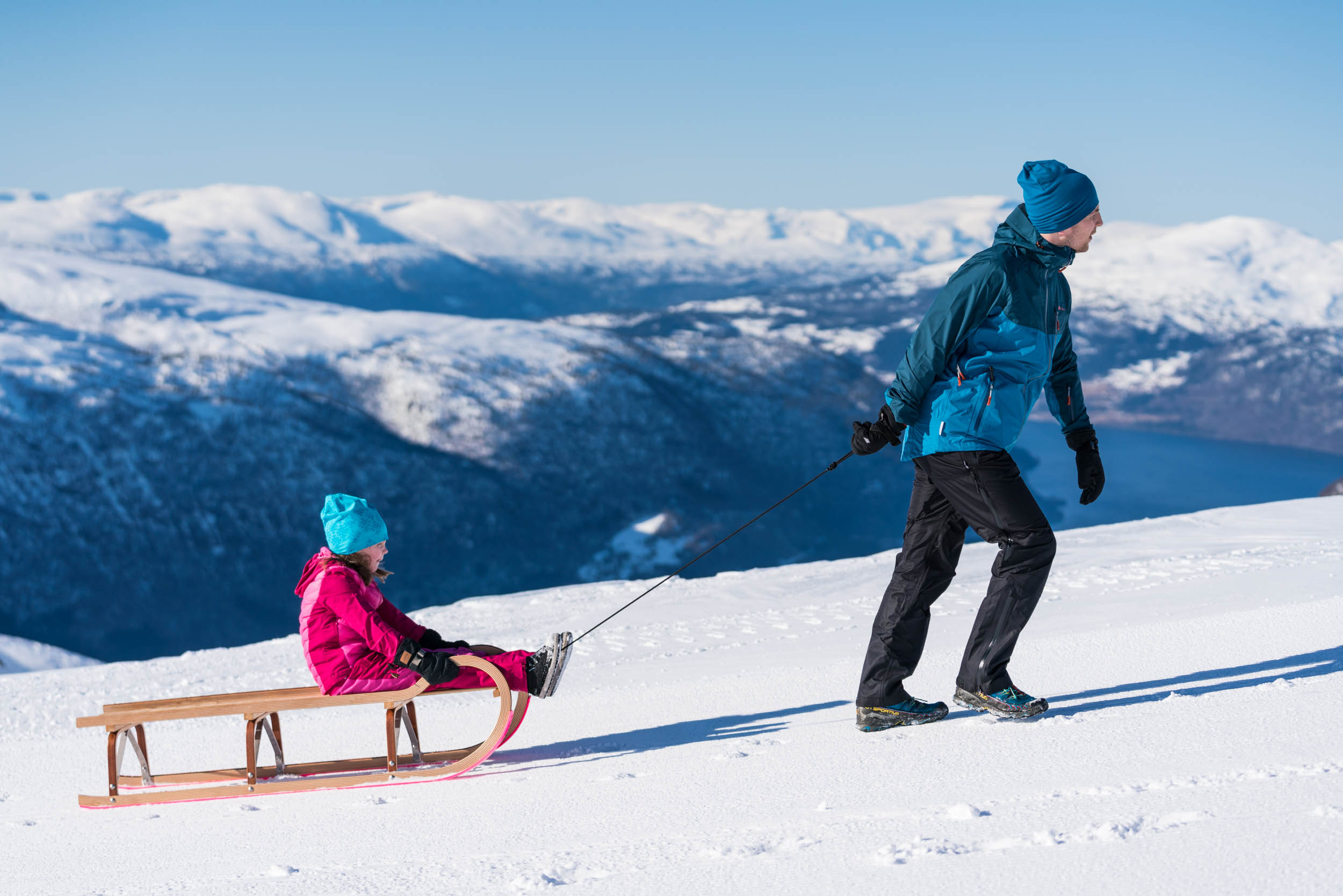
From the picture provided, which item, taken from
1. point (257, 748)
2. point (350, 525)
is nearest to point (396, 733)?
point (257, 748)

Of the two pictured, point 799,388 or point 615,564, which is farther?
point 799,388

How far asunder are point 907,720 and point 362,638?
1.84 metres

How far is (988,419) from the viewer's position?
3.29 metres

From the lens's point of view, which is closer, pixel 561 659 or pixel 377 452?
pixel 561 659

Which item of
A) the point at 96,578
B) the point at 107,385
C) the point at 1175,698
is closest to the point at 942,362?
the point at 1175,698

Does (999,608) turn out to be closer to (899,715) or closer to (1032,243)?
(899,715)

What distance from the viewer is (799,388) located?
9506cm

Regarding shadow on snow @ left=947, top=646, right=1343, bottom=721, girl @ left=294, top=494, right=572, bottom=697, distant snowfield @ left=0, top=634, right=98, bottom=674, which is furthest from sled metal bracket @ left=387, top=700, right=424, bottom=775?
distant snowfield @ left=0, top=634, right=98, bottom=674

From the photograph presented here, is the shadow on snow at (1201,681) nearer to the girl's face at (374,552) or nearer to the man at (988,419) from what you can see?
the man at (988,419)

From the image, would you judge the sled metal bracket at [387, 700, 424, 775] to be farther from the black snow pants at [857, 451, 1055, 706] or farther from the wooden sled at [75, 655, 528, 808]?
→ the black snow pants at [857, 451, 1055, 706]

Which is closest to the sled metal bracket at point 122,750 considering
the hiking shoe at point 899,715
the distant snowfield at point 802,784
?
the distant snowfield at point 802,784

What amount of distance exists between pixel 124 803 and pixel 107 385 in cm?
5409

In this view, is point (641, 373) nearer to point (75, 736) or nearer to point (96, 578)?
point (96, 578)

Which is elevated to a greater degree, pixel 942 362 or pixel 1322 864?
pixel 942 362
